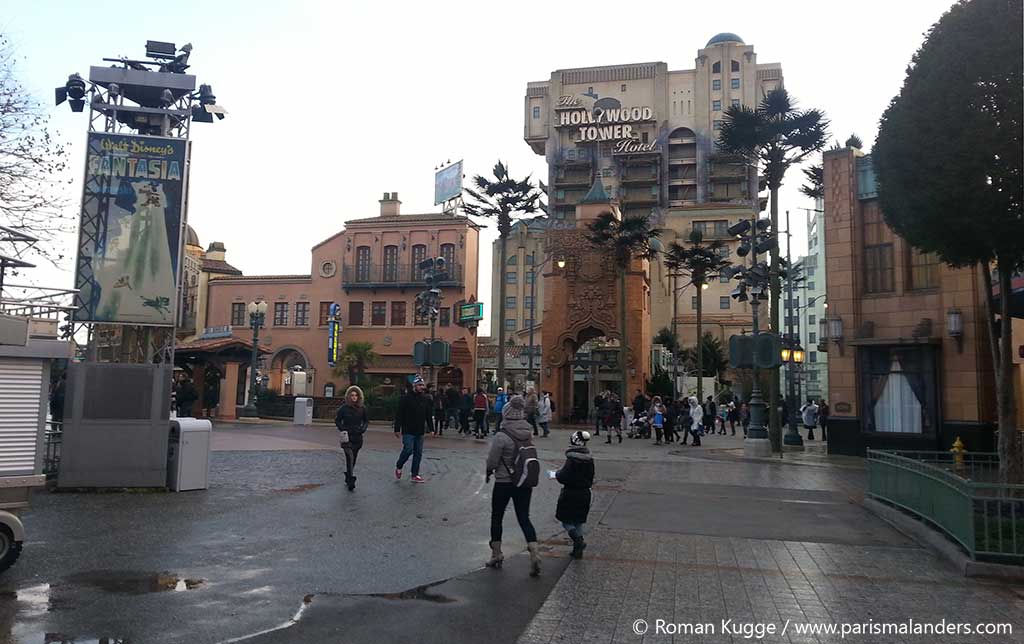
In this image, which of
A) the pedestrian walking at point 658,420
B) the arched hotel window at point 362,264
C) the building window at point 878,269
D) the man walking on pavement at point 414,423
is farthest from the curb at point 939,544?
the arched hotel window at point 362,264

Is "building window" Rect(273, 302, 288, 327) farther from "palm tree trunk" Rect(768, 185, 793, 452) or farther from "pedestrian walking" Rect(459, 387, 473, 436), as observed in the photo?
"palm tree trunk" Rect(768, 185, 793, 452)

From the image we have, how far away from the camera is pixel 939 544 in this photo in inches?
332

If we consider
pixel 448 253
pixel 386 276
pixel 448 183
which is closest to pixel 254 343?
pixel 386 276

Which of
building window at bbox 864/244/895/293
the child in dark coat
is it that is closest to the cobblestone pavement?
the child in dark coat

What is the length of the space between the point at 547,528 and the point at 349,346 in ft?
121

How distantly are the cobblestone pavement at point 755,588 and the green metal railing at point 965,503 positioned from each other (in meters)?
0.41

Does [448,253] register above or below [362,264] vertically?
above

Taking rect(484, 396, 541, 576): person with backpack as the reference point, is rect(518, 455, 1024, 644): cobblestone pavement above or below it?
below

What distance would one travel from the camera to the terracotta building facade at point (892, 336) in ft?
62.4

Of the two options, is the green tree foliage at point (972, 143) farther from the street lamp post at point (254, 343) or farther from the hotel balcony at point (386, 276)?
the hotel balcony at point (386, 276)

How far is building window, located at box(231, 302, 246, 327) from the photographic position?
4850 cm

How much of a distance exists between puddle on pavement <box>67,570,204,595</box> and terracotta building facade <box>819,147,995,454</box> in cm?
1837

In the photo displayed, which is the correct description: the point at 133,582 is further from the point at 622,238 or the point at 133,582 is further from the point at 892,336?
the point at 622,238

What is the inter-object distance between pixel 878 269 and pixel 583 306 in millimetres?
22990
